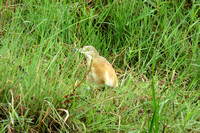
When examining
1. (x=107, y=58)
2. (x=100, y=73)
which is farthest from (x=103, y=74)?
(x=107, y=58)

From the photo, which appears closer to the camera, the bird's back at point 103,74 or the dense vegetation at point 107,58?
the dense vegetation at point 107,58

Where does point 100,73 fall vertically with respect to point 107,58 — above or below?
above

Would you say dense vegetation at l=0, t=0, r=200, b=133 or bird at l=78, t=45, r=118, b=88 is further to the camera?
bird at l=78, t=45, r=118, b=88

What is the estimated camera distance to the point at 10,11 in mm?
4676

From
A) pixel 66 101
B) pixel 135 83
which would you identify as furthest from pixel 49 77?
pixel 135 83

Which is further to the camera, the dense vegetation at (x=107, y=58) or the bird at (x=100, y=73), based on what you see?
the bird at (x=100, y=73)

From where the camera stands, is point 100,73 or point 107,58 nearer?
point 100,73

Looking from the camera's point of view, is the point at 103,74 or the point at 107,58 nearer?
the point at 103,74

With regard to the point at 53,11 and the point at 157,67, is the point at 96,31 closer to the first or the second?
the point at 53,11

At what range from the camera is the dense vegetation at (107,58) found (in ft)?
9.06

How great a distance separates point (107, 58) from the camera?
14.5ft

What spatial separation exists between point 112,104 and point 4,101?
0.97 metres

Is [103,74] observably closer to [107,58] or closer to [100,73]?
[100,73]

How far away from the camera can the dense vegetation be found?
9.06 feet
